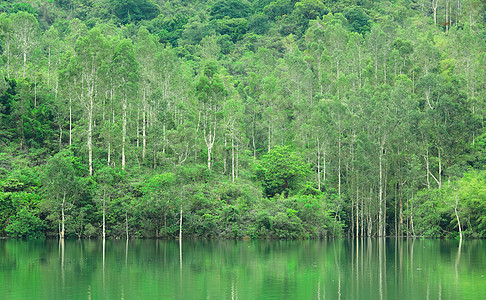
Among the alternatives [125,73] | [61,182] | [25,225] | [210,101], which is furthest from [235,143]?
[25,225]

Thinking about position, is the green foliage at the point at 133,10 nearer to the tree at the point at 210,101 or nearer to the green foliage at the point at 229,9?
the green foliage at the point at 229,9

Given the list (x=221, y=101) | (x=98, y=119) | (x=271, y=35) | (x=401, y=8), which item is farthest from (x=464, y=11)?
(x=98, y=119)

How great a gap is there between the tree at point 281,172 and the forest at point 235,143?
20 cm

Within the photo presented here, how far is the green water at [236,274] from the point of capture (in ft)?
66.7

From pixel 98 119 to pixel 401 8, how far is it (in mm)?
69656

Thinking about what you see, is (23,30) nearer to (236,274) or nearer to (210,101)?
(210,101)

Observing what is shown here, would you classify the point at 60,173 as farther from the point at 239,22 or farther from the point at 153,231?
the point at 239,22

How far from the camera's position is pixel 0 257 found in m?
31.8

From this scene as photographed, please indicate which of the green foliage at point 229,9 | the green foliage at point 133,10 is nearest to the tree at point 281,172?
the green foliage at point 229,9

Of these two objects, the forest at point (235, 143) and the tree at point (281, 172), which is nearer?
the forest at point (235, 143)

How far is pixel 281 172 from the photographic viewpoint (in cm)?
5747

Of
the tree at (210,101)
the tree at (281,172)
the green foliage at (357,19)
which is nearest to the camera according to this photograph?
the tree at (210,101)

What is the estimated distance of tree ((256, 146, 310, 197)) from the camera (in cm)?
5756

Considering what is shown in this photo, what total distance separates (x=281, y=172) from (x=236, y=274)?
32.1m
